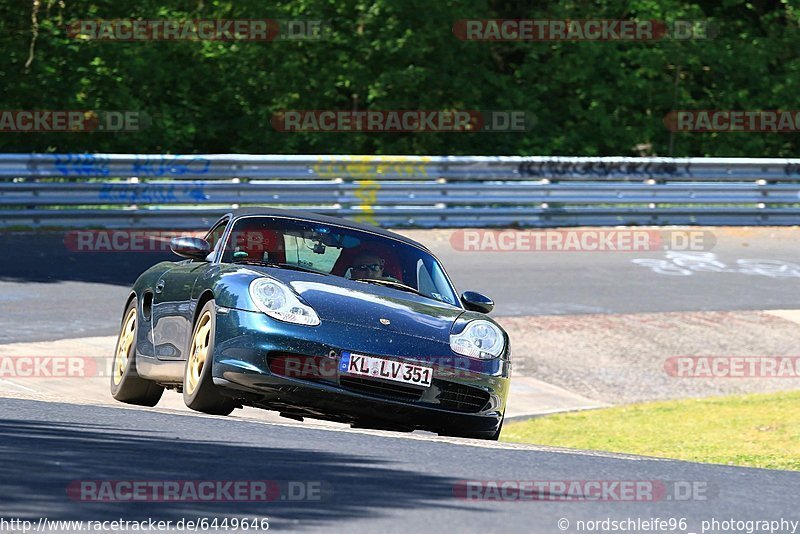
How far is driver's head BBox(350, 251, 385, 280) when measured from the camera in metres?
9.21

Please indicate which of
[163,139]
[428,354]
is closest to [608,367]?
[428,354]

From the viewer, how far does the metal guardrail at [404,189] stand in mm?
19016

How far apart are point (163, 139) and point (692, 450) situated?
16.2 metres

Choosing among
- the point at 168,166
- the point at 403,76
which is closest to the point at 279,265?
the point at 168,166

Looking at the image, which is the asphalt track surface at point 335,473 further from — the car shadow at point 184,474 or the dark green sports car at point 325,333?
the dark green sports car at point 325,333

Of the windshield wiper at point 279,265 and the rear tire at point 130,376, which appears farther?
the rear tire at point 130,376

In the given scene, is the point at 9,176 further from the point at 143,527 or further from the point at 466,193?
the point at 143,527

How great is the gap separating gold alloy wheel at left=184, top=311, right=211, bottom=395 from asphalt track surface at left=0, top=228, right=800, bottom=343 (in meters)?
4.43

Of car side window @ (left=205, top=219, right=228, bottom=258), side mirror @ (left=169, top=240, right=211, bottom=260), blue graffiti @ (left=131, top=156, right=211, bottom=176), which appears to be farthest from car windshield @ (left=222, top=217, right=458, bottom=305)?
blue graffiti @ (left=131, top=156, right=211, bottom=176)

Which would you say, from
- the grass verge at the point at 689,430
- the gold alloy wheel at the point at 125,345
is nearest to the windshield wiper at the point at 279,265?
the gold alloy wheel at the point at 125,345

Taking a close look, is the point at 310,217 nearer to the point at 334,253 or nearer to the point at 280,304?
the point at 334,253

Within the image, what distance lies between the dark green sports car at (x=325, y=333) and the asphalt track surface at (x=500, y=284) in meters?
4.18

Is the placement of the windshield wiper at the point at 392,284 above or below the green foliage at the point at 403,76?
below

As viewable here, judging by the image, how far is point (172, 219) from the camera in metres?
19.6
